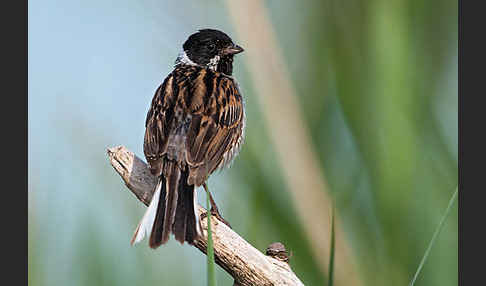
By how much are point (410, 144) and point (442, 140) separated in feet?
0.36

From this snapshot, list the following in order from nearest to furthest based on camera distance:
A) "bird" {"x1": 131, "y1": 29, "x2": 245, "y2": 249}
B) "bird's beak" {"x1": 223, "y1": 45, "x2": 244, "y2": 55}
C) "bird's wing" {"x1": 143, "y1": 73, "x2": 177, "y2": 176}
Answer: "bird" {"x1": 131, "y1": 29, "x2": 245, "y2": 249}
"bird's wing" {"x1": 143, "y1": 73, "x2": 177, "y2": 176}
"bird's beak" {"x1": 223, "y1": 45, "x2": 244, "y2": 55}

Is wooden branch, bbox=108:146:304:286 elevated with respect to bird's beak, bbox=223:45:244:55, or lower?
lower

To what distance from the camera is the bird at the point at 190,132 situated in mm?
1609

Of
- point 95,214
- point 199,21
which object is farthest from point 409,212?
point 199,21

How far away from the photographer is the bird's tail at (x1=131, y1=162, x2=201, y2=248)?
156 cm

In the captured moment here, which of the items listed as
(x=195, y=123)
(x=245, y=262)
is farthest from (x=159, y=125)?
(x=245, y=262)

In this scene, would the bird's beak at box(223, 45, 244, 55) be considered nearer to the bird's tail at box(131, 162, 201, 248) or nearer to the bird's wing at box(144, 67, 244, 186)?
the bird's wing at box(144, 67, 244, 186)

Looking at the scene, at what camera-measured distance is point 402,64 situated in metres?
1.43

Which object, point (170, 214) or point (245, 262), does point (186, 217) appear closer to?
point (170, 214)

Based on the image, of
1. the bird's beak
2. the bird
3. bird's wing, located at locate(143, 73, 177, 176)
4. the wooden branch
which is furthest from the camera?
the bird's beak

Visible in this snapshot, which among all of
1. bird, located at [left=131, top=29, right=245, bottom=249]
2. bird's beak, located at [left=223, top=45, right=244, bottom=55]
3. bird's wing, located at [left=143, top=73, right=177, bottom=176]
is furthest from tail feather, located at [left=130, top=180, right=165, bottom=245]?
bird's beak, located at [left=223, top=45, right=244, bottom=55]

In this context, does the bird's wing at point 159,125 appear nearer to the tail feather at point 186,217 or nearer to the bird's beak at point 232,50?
the tail feather at point 186,217

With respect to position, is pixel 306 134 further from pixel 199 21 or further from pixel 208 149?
pixel 199 21

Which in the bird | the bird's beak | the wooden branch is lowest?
the wooden branch
